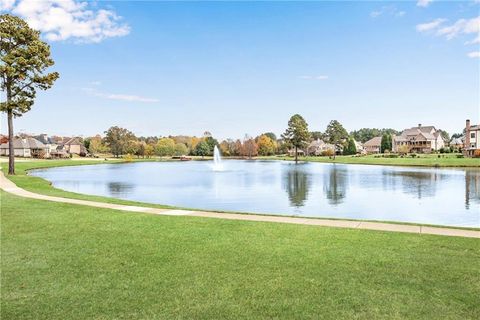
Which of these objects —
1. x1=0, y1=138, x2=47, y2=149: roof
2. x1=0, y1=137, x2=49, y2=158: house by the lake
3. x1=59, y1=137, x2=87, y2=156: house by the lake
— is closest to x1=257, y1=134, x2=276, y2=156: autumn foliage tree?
x1=59, y1=137, x2=87, y2=156: house by the lake

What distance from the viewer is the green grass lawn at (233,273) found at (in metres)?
5.59

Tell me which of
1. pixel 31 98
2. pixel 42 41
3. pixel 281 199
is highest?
pixel 42 41

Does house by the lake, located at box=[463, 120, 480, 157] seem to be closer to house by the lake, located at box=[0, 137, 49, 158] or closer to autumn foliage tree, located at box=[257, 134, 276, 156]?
autumn foliage tree, located at box=[257, 134, 276, 156]

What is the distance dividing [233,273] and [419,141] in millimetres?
117153

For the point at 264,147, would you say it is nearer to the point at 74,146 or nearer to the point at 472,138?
the point at 74,146

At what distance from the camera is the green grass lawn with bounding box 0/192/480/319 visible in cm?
559

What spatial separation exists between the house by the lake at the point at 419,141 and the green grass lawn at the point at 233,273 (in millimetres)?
106165

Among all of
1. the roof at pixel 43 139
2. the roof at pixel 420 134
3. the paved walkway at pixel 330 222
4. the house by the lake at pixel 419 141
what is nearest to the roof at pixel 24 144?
the roof at pixel 43 139

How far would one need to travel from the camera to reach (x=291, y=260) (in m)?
7.79

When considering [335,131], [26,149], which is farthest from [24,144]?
[335,131]

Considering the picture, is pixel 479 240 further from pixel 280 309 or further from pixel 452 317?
pixel 280 309

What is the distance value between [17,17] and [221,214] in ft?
91.3

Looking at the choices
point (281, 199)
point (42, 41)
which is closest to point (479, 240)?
point (281, 199)

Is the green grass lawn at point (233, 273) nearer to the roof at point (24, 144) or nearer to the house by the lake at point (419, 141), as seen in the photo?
the house by the lake at point (419, 141)
